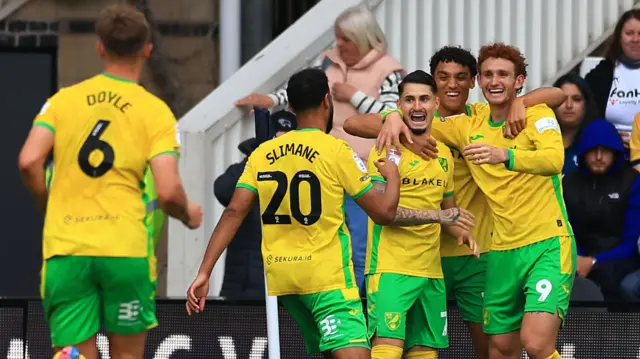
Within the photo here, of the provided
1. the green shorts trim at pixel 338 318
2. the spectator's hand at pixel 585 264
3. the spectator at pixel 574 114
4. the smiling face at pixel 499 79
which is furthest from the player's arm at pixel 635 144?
the green shorts trim at pixel 338 318

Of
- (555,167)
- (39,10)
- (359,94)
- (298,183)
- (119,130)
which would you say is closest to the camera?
(119,130)

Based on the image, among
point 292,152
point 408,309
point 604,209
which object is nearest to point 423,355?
point 408,309

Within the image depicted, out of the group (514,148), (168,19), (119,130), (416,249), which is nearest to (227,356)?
(416,249)

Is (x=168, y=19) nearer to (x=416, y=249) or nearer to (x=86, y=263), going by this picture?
(x=416, y=249)

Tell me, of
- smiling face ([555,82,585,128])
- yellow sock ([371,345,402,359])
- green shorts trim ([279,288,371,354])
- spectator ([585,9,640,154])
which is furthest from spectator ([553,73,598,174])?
green shorts trim ([279,288,371,354])

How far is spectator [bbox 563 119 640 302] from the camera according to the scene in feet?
35.5

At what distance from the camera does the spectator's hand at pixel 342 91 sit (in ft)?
37.2

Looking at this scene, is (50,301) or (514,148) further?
(514,148)

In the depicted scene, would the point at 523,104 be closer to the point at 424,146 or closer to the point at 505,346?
the point at 424,146

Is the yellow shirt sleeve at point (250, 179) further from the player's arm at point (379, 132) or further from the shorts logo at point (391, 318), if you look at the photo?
the shorts logo at point (391, 318)

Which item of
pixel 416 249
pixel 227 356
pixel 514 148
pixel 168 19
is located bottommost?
pixel 227 356

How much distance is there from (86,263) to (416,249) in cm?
237

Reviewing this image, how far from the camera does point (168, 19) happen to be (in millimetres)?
14594

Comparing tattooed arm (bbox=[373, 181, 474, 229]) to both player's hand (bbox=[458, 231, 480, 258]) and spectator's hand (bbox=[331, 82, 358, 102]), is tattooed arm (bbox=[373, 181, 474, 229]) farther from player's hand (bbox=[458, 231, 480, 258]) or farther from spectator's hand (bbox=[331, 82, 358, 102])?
spectator's hand (bbox=[331, 82, 358, 102])
